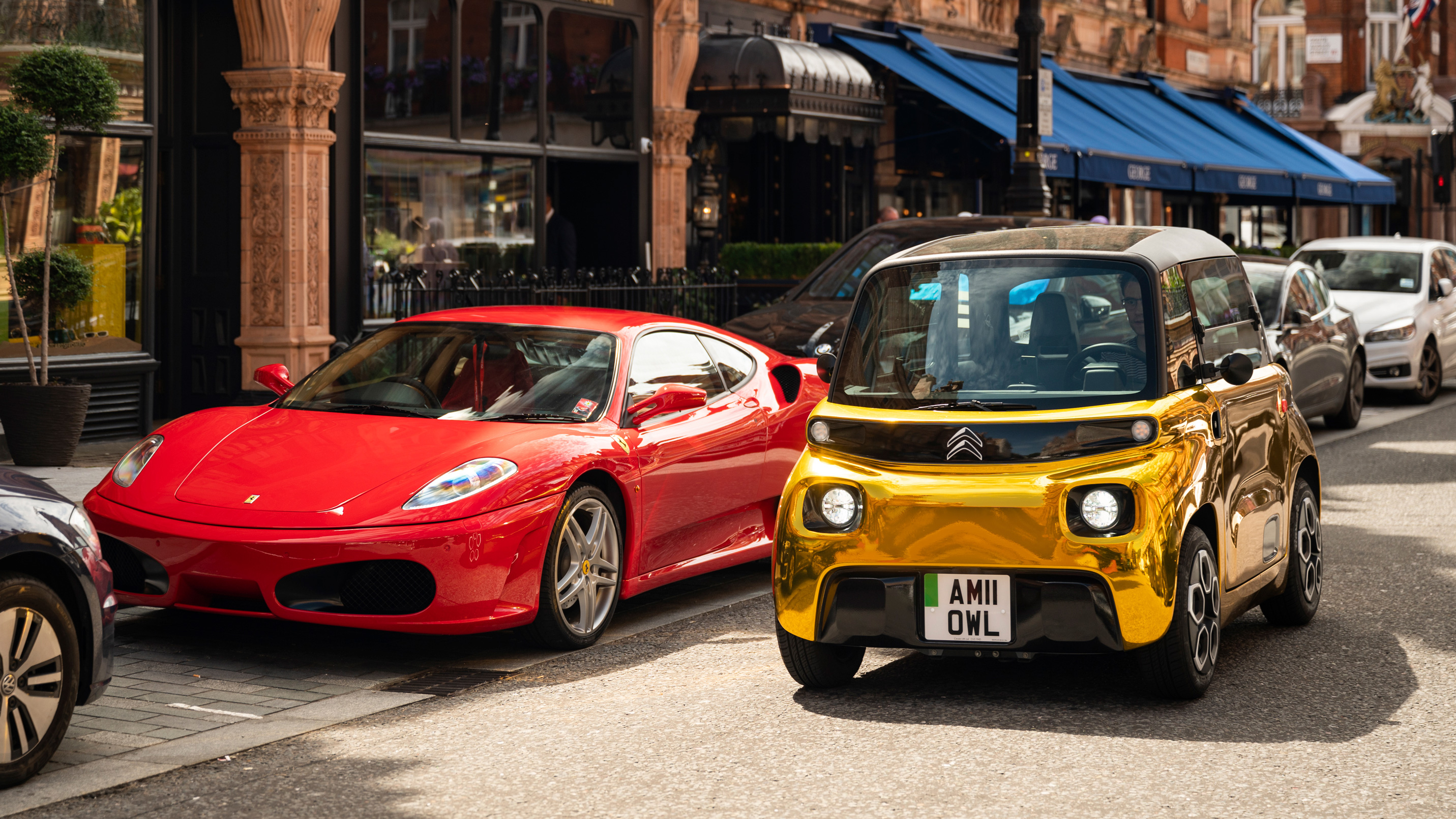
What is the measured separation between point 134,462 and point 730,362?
283 cm

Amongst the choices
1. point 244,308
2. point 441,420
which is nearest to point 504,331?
point 441,420

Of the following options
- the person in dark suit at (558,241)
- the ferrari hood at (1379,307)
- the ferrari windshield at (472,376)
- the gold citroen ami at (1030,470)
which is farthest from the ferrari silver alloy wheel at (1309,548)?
the ferrari hood at (1379,307)

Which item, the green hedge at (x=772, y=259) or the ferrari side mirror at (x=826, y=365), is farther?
the green hedge at (x=772, y=259)

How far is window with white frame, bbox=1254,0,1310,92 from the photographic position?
215 feet

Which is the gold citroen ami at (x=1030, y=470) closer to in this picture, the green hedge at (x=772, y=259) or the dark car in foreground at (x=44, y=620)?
the dark car in foreground at (x=44, y=620)

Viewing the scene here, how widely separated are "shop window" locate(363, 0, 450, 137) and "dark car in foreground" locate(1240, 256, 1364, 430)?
7.37 metres

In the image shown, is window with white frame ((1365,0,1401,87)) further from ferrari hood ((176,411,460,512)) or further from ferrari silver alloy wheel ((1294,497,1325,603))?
ferrari hood ((176,411,460,512))

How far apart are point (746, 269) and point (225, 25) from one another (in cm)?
673

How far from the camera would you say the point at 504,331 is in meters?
7.98

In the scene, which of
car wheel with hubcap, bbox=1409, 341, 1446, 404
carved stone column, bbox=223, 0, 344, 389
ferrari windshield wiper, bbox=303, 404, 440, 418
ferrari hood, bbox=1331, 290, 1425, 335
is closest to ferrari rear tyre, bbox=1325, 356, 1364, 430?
ferrari hood, bbox=1331, 290, 1425, 335

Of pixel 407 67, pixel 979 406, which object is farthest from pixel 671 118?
pixel 979 406

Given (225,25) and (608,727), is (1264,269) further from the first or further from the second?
(608,727)

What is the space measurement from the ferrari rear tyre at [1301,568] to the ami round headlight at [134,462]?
15.3ft

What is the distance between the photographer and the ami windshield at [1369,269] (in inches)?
752
